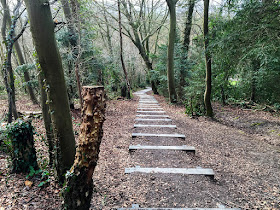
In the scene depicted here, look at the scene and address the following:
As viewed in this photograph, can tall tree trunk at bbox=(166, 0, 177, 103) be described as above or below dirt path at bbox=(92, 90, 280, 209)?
above

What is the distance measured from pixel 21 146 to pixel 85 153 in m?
1.52

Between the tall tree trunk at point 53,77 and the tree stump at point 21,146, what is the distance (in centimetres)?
64

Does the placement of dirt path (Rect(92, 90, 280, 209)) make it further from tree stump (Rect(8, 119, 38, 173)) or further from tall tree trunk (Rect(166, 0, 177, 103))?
tall tree trunk (Rect(166, 0, 177, 103))

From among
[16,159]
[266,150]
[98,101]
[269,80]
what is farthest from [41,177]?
→ [269,80]

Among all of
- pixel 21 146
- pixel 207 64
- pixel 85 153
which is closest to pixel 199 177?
pixel 85 153

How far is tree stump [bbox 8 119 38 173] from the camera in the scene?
2605 millimetres

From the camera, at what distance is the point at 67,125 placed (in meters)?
2.44

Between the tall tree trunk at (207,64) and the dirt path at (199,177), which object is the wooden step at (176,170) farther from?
the tall tree trunk at (207,64)

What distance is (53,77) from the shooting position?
7.32 feet

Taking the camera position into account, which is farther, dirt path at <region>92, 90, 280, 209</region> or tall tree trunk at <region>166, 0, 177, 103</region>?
tall tree trunk at <region>166, 0, 177, 103</region>

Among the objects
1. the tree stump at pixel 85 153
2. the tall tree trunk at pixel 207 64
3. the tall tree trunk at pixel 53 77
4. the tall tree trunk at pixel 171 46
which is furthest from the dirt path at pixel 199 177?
the tall tree trunk at pixel 171 46

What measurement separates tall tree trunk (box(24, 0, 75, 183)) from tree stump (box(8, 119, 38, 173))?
0.64 meters

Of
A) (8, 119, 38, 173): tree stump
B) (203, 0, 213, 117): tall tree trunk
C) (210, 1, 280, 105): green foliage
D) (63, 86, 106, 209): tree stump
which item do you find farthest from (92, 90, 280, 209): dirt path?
(210, 1, 280, 105): green foliage

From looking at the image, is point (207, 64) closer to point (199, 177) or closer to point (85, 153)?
point (199, 177)
